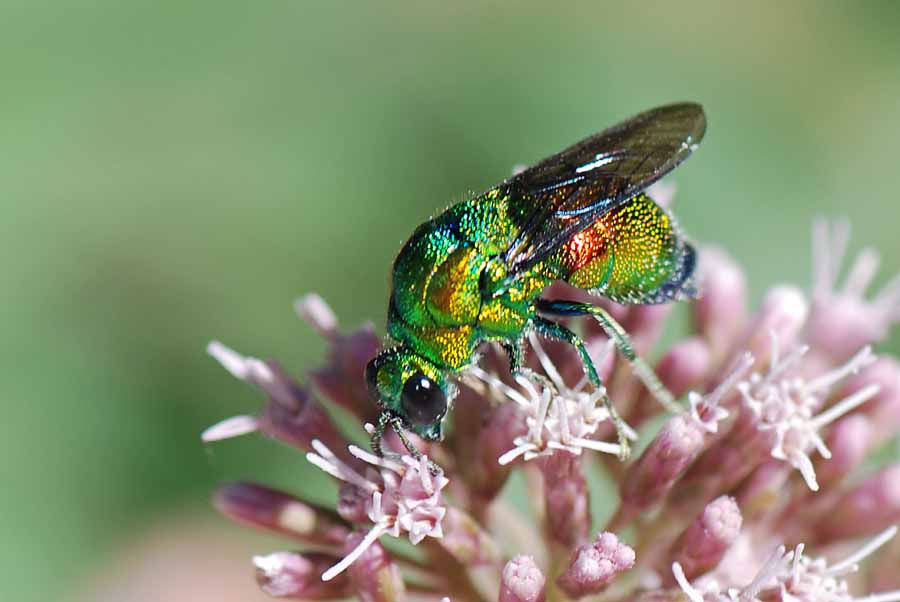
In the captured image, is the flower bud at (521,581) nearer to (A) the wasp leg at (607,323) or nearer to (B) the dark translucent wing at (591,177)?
(A) the wasp leg at (607,323)

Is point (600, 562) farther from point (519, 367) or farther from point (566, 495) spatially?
point (519, 367)

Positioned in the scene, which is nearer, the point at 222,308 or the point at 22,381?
the point at 22,381

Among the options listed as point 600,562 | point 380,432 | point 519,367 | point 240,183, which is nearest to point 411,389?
point 380,432

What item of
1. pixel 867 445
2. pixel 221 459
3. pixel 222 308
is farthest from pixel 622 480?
pixel 222 308

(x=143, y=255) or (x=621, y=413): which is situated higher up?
(x=143, y=255)

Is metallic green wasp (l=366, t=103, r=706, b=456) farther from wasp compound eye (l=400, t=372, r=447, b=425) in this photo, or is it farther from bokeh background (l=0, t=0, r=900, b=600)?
bokeh background (l=0, t=0, r=900, b=600)

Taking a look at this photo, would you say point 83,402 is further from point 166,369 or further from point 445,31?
point 445,31

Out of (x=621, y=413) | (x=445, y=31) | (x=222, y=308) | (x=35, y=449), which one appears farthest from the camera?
(x=445, y=31)

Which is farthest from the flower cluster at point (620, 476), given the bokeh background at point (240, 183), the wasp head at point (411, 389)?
the bokeh background at point (240, 183)
